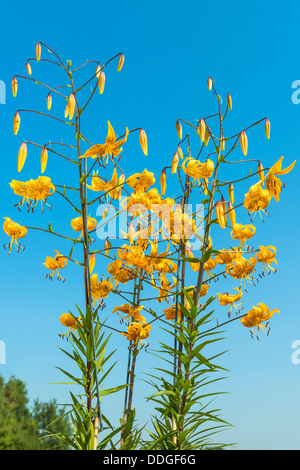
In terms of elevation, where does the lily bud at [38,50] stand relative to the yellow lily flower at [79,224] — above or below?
above

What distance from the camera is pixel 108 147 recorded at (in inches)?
80.9

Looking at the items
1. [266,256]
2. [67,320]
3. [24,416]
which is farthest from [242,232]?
[24,416]

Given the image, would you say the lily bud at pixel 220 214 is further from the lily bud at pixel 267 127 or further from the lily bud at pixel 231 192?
the lily bud at pixel 267 127

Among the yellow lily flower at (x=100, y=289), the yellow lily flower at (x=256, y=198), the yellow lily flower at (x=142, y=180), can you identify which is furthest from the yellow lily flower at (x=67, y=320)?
the yellow lily flower at (x=256, y=198)

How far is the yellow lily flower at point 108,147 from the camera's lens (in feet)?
6.68

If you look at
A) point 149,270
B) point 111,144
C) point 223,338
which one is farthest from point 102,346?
point 111,144

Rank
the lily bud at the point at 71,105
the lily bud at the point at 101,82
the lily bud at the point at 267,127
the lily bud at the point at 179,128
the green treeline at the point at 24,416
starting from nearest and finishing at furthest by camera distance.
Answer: the lily bud at the point at 71,105 < the lily bud at the point at 101,82 < the lily bud at the point at 267,127 < the lily bud at the point at 179,128 < the green treeline at the point at 24,416

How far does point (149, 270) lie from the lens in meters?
2.28

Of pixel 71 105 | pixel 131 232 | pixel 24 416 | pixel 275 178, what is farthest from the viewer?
pixel 24 416

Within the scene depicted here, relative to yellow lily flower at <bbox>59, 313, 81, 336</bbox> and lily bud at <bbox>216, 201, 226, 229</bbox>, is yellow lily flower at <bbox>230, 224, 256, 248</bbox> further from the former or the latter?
yellow lily flower at <bbox>59, 313, 81, 336</bbox>

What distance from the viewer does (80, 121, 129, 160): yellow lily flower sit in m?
2.04

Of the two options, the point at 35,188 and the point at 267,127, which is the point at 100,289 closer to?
the point at 35,188

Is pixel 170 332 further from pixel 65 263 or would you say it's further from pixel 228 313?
pixel 65 263

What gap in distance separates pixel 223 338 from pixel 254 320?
0.75 feet
